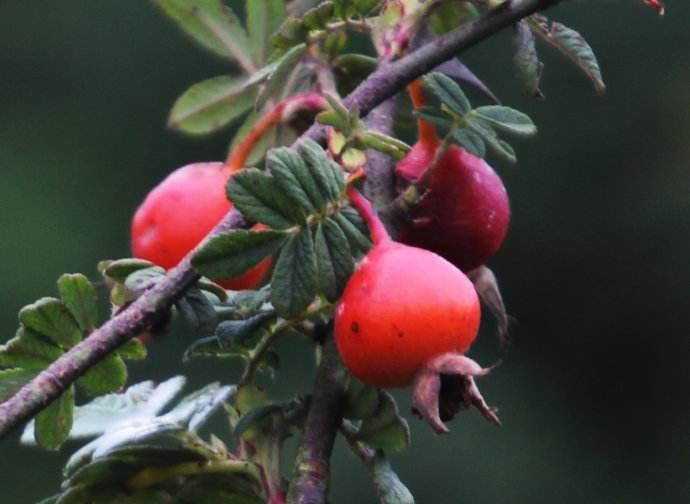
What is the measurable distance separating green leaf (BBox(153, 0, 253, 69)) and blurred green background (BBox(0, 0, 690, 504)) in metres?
4.21

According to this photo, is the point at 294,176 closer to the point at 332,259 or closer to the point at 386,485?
the point at 332,259

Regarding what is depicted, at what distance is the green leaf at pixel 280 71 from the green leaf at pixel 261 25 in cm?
16

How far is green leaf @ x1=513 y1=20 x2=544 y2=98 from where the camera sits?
92cm

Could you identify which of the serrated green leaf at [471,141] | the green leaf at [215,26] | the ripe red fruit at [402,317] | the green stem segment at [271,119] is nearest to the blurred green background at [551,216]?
the green leaf at [215,26]

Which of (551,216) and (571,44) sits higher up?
(571,44)

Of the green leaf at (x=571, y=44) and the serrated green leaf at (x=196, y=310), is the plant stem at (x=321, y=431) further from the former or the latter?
the green leaf at (x=571, y=44)

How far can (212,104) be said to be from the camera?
109cm

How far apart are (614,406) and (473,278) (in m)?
5.41

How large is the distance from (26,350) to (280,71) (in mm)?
219

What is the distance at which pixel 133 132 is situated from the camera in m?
6.09

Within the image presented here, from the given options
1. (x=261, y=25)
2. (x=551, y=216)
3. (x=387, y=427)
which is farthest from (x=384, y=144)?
(x=551, y=216)

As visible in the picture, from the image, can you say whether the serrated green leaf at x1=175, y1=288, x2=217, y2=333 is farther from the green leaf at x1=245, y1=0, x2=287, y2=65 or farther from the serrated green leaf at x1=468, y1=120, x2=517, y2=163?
the green leaf at x1=245, y1=0, x2=287, y2=65

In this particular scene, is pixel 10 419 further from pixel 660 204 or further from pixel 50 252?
pixel 660 204

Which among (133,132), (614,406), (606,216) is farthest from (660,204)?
(133,132)
